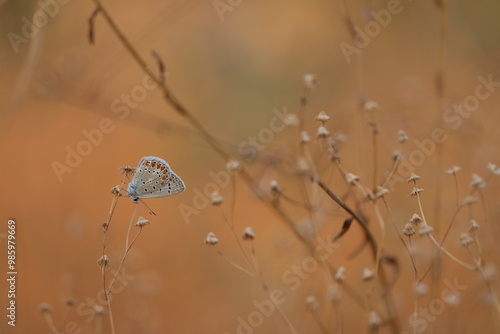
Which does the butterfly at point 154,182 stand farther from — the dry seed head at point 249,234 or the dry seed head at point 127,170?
the dry seed head at point 249,234

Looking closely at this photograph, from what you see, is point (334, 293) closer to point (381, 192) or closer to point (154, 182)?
point (381, 192)

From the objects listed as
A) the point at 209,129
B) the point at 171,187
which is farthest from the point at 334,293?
the point at 209,129

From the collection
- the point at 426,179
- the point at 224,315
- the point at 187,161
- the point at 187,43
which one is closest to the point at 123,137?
the point at 187,161

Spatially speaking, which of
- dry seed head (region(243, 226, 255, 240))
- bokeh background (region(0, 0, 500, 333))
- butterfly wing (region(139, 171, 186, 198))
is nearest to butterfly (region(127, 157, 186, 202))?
butterfly wing (region(139, 171, 186, 198))

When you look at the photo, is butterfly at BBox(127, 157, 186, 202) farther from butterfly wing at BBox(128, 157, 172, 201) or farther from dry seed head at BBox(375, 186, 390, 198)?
dry seed head at BBox(375, 186, 390, 198)

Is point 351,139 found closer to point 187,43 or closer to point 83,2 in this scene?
point 187,43

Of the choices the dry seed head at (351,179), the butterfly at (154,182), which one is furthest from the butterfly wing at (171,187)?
the dry seed head at (351,179)
